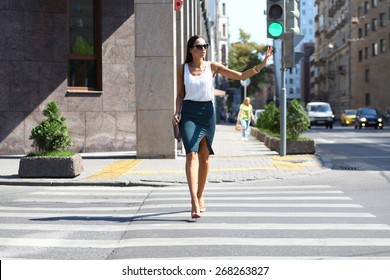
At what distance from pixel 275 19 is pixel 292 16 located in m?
0.99

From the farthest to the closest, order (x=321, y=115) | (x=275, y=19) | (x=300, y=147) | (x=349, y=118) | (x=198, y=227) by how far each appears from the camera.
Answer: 1. (x=349, y=118)
2. (x=321, y=115)
3. (x=300, y=147)
4. (x=275, y=19)
5. (x=198, y=227)

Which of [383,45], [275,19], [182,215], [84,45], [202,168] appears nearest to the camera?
[182,215]

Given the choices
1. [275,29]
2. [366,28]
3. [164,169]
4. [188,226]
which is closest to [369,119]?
[275,29]

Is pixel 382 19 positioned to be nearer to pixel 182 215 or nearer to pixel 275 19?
pixel 275 19

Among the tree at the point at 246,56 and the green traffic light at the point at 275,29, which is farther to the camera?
the tree at the point at 246,56

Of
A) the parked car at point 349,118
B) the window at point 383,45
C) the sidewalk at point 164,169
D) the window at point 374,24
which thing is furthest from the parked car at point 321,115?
the sidewalk at point 164,169

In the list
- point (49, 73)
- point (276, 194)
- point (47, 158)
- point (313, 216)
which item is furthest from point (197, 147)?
point (49, 73)

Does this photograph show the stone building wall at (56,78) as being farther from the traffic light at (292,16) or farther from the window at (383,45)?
the window at (383,45)

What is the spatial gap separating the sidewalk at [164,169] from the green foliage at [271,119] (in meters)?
4.70

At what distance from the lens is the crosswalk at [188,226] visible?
5855 mm

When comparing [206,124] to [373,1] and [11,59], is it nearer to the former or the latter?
[11,59]

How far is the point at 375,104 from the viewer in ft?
271

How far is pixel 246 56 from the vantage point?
270 ft
